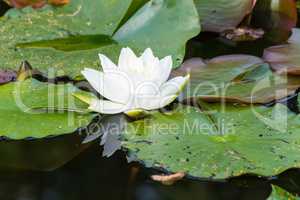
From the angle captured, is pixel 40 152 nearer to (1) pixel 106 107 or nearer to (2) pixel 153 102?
(1) pixel 106 107

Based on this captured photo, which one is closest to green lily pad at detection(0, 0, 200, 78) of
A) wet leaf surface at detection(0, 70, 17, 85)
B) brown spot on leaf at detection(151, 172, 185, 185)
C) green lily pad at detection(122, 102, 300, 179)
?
wet leaf surface at detection(0, 70, 17, 85)

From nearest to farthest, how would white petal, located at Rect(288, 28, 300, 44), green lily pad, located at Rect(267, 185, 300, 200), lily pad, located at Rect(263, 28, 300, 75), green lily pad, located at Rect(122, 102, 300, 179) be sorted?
green lily pad, located at Rect(267, 185, 300, 200) < green lily pad, located at Rect(122, 102, 300, 179) < lily pad, located at Rect(263, 28, 300, 75) < white petal, located at Rect(288, 28, 300, 44)

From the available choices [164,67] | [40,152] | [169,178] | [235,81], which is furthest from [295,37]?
[40,152]

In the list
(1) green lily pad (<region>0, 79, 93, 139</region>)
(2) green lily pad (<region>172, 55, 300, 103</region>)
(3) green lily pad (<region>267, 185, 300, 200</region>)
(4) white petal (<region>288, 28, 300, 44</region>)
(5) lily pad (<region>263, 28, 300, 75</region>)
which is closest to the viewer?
(3) green lily pad (<region>267, 185, 300, 200</region>)

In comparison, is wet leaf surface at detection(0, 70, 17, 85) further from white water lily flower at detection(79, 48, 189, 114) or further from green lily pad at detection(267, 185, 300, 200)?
green lily pad at detection(267, 185, 300, 200)

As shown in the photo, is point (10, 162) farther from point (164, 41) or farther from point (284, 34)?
point (284, 34)

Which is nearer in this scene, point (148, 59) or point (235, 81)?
point (148, 59)

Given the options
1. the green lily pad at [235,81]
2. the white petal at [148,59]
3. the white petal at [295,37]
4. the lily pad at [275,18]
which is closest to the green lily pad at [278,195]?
the green lily pad at [235,81]
